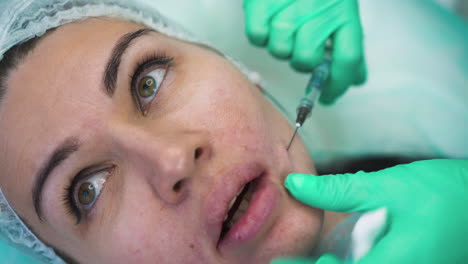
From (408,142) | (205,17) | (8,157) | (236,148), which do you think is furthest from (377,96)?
(8,157)

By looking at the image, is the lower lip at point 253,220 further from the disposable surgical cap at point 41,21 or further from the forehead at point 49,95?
the disposable surgical cap at point 41,21

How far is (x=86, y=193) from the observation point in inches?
37.2

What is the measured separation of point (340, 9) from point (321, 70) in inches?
8.8

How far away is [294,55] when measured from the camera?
1312 mm

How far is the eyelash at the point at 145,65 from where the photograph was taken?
0.91 m

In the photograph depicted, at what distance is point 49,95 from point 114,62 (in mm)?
167

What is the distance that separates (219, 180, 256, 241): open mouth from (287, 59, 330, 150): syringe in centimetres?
18

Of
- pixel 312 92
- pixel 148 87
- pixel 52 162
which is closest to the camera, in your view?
pixel 52 162

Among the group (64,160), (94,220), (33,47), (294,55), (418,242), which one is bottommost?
(418,242)

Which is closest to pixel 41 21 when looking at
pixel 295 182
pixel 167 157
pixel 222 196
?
pixel 167 157

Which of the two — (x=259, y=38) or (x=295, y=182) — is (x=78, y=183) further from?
(x=259, y=38)

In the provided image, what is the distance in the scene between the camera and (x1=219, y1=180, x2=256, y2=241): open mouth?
88 cm

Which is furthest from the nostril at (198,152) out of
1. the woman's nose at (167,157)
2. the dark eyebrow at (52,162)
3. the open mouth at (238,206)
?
the dark eyebrow at (52,162)

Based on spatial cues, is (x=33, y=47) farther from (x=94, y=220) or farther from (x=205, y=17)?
(x=205, y=17)
